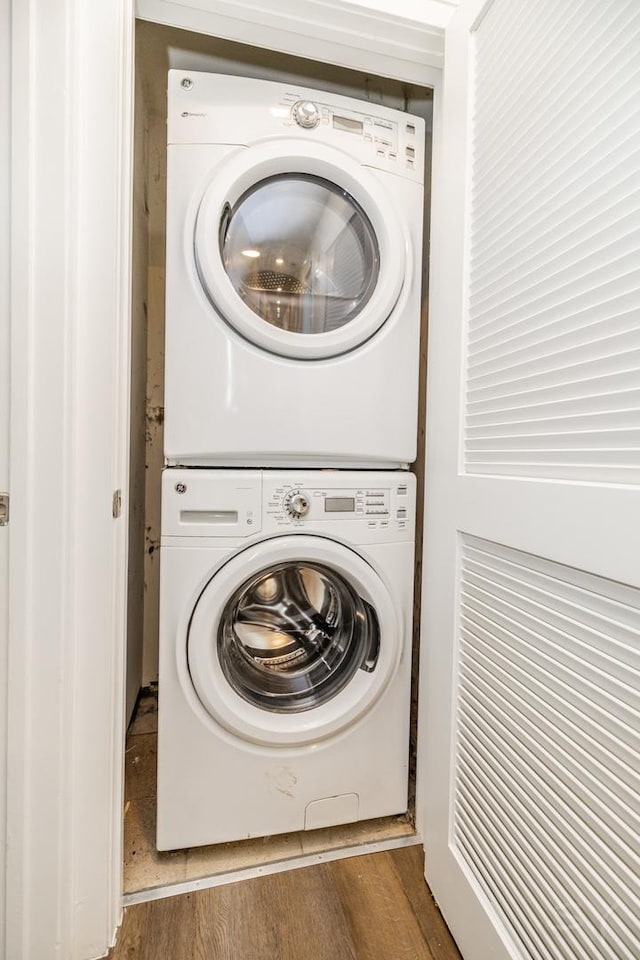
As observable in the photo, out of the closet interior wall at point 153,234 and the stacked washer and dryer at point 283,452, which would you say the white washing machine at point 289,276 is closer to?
the stacked washer and dryer at point 283,452

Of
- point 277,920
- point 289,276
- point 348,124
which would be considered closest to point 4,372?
point 289,276

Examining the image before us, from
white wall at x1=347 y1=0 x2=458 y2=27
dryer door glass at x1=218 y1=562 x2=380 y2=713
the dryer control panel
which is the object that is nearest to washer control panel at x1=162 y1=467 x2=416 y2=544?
dryer door glass at x1=218 y1=562 x2=380 y2=713

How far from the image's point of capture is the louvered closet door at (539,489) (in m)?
0.53

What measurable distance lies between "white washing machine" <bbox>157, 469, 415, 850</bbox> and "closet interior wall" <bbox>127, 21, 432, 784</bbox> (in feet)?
1.29

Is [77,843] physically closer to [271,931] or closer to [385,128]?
[271,931]

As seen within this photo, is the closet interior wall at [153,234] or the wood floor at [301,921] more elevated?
the closet interior wall at [153,234]

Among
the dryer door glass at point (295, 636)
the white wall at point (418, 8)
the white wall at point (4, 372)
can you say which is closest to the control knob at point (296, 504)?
the dryer door glass at point (295, 636)

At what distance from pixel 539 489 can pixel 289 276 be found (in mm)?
794

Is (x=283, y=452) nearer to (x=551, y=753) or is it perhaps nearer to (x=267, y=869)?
(x=551, y=753)

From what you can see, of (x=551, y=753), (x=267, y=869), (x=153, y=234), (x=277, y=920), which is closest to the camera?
(x=551, y=753)

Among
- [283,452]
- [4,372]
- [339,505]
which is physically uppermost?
[4,372]

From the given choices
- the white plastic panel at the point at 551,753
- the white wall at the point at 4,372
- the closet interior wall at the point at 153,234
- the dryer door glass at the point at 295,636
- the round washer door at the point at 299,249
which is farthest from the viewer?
the closet interior wall at the point at 153,234

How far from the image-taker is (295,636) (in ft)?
3.93

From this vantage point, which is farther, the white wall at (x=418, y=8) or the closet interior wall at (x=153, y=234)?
the closet interior wall at (x=153, y=234)
